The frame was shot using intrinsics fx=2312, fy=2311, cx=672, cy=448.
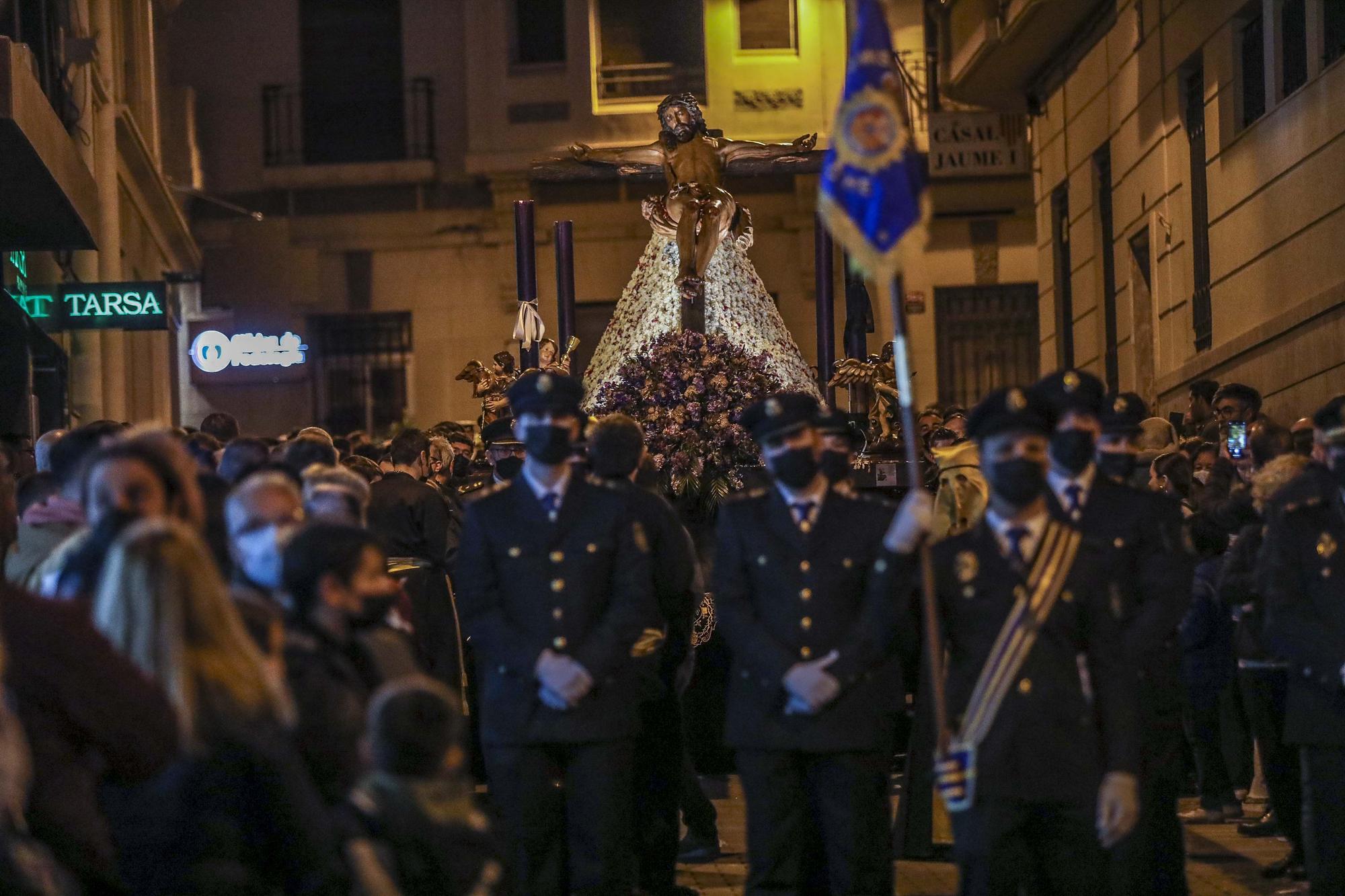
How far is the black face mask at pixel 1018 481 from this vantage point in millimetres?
6973

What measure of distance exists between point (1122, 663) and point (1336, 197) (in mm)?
9294

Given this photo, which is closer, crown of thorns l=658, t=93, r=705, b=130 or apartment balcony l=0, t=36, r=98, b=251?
crown of thorns l=658, t=93, r=705, b=130

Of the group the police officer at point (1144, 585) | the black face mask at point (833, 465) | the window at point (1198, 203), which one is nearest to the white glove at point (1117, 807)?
the police officer at point (1144, 585)

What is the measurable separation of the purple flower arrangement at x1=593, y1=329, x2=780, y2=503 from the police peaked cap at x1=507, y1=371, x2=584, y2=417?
3.96 metres

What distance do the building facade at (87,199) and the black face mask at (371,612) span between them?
9.44m

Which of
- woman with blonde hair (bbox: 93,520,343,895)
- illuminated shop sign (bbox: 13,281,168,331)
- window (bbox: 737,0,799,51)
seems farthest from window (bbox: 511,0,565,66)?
woman with blonde hair (bbox: 93,520,343,895)

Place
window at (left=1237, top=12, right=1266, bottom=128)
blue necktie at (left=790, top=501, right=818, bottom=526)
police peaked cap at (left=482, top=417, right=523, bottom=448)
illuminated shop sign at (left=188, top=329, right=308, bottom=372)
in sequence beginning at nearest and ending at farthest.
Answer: blue necktie at (left=790, top=501, right=818, bottom=526), police peaked cap at (left=482, top=417, right=523, bottom=448), window at (left=1237, top=12, right=1266, bottom=128), illuminated shop sign at (left=188, top=329, right=308, bottom=372)

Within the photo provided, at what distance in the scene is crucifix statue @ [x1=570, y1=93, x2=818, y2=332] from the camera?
13703 mm


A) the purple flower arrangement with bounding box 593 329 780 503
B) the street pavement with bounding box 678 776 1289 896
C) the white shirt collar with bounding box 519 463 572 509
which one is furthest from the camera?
the purple flower arrangement with bounding box 593 329 780 503

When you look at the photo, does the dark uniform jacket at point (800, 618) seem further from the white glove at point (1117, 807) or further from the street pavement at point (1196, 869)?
the street pavement at point (1196, 869)

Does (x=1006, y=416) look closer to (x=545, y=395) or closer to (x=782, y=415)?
(x=782, y=415)

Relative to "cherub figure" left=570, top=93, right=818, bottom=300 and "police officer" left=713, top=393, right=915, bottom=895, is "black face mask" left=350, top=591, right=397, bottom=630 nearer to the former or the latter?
"police officer" left=713, top=393, right=915, bottom=895

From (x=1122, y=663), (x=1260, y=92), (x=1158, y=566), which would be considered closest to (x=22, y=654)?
(x=1122, y=663)

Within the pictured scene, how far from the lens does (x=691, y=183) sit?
45.9 feet
